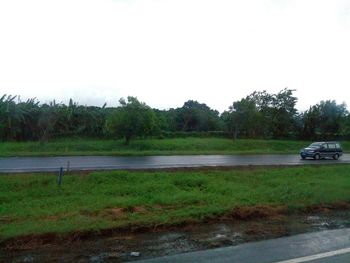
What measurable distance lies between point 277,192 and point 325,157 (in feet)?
75.9

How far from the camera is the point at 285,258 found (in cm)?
650

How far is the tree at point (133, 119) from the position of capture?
42844 mm

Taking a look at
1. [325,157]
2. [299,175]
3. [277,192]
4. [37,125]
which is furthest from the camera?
[37,125]

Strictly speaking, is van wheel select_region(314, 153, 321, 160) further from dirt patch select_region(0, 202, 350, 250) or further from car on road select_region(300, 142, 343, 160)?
dirt patch select_region(0, 202, 350, 250)

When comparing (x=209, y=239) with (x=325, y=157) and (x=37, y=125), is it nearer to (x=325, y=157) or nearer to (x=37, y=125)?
(x=325, y=157)

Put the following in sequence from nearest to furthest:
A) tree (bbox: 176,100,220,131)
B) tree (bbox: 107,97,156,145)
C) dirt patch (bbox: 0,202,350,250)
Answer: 1. dirt patch (bbox: 0,202,350,250)
2. tree (bbox: 107,97,156,145)
3. tree (bbox: 176,100,220,131)

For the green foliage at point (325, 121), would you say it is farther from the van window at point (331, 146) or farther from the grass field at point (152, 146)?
the van window at point (331, 146)

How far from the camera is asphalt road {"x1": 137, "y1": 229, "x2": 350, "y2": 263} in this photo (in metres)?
6.43

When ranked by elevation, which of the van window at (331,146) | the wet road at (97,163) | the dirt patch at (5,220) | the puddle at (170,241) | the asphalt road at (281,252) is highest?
the van window at (331,146)

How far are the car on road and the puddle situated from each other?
2472 centimetres

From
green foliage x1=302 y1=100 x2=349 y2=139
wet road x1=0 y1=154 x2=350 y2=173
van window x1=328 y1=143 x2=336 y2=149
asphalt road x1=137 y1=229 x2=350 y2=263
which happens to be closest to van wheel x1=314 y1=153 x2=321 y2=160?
van window x1=328 y1=143 x2=336 y2=149

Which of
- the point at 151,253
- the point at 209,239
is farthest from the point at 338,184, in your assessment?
the point at 151,253

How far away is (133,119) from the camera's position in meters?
42.8

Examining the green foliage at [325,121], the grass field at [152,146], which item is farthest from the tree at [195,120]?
the grass field at [152,146]
